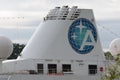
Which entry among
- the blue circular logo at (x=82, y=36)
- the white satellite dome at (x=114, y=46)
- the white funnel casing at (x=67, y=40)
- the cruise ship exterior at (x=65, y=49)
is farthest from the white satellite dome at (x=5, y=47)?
the white satellite dome at (x=114, y=46)

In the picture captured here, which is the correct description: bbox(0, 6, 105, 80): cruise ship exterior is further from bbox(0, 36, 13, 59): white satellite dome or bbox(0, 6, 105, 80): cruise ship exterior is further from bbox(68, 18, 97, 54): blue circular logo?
bbox(0, 36, 13, 59): white satellite dome

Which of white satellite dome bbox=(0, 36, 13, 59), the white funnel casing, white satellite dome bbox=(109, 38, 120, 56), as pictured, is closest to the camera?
white satellite dome bbox=(0, 36, 13, 59)

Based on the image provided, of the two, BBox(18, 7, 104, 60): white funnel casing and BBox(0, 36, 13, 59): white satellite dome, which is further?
BBox(18, 7, 104, 60): white funnel casing

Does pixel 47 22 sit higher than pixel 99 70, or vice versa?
pixel 47 22

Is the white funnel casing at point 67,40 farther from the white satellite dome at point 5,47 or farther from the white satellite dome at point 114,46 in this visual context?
the white satellite dome at point 5,47

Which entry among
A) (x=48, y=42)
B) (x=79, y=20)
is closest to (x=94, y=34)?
(x=79, y=20)

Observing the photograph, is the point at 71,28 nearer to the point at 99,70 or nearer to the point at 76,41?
the point at 76,41

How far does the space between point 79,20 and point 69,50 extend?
9.26 feet

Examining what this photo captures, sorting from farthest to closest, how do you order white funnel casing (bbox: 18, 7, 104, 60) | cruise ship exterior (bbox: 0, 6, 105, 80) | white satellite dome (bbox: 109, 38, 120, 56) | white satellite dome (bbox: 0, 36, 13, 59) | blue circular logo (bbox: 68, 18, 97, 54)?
white satellite dome (bbox: 109, 38, 120, 56) → white funnel casing (bbox: 18, 7, 104, 60) → blue circular logo (bbox: 68, 18, 97, 54) → cruise ship exterior (bbox: 0, 6, 105, 80) → white satellite dome (bbox: 0, 36, 13, 59)

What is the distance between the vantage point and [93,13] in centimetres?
3797

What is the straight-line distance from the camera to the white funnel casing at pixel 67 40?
35844mm

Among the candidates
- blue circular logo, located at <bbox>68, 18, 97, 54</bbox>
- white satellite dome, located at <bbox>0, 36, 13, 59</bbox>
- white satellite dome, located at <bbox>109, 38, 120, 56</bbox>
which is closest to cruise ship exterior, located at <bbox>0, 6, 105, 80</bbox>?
blue circular logo, located at <bbox>68, 18, 97, 54</bbox>

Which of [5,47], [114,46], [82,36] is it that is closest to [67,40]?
[82,36]

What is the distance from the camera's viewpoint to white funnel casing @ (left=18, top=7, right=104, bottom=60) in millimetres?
35844
